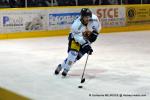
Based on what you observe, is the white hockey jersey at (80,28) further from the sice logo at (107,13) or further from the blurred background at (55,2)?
the sice logo at (107,13)

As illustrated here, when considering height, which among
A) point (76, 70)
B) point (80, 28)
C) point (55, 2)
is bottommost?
point (76, 70)

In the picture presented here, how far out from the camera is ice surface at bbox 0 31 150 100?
260 inches

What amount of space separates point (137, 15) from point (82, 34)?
33.2 ft

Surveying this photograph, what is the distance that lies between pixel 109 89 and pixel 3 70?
8.87 ft

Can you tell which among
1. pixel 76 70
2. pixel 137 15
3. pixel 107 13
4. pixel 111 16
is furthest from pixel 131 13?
pixel 76 70

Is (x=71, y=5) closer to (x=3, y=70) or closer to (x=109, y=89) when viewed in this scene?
(x=3, y=70)

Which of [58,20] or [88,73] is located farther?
[58,20]

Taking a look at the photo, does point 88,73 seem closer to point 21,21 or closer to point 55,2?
point 21,21

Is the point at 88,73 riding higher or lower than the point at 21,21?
lower

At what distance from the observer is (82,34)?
7.36m

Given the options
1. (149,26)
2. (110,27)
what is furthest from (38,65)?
(149,26)

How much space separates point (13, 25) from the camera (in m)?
14.7

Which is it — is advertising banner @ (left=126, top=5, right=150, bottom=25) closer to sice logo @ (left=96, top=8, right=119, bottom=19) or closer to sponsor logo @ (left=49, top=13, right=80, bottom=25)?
sice logo @ (left=96, top=8, right=119, bottom=19)

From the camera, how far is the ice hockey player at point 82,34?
7.16 metres
